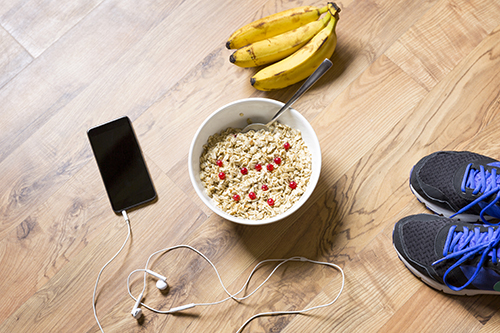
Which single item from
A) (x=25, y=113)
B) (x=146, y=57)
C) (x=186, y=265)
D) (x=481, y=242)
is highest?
(x=25, y=113)

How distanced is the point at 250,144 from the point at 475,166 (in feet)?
2.05

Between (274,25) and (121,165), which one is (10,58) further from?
(274,25)

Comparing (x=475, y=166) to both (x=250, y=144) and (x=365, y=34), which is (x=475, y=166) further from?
(x=250, y=144)

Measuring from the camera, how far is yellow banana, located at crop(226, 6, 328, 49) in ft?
3.20

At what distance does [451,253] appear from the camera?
920mm

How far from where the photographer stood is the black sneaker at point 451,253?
2.93ft

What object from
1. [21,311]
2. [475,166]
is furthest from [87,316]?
[475,166]

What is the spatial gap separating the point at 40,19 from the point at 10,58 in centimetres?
15

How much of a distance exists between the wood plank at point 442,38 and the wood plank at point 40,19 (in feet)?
3.26

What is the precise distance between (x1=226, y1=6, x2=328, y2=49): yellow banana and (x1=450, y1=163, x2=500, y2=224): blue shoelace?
611 millimetres

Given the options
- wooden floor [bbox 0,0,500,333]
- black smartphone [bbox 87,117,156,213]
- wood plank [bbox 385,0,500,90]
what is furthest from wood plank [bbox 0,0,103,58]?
wood plank [bbox 385,0,500,90]

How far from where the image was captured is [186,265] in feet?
3.28

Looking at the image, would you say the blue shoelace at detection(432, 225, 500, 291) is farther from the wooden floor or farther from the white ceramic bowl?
the white ceramic bowl

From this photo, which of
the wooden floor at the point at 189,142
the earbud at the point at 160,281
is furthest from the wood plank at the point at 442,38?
the earbud at the point at 160,281
